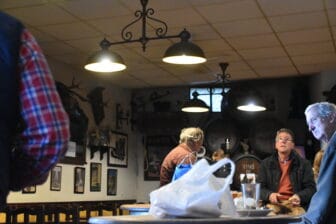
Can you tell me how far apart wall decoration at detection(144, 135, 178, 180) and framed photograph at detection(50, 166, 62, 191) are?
7.90 ft

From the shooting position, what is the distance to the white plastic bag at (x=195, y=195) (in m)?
2.01

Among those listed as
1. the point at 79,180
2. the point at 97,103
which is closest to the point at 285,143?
the point at 79,180

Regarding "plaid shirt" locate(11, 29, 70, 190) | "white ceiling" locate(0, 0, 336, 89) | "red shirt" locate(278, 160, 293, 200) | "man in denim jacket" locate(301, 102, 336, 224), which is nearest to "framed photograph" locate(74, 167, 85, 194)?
"white ceiling" locate(0, 0, 336, 89)

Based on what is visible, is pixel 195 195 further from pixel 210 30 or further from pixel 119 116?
pixel 119 116

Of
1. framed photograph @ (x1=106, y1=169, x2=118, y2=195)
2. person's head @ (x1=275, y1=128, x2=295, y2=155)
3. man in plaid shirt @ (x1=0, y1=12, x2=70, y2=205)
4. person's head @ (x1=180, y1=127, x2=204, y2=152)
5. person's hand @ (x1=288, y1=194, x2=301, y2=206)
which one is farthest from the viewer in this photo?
framed photograph @ (x1=106, y1=169, x2=118, y2=195)

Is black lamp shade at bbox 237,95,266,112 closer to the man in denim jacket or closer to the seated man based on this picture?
the seated man

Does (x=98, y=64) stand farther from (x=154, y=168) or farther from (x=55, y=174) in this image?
(x=154, y=168)

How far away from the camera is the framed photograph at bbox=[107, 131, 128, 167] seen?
350 inches

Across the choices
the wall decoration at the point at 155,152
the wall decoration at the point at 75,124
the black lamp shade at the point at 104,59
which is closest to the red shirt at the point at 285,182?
the black lamp shade at the point at 104,59

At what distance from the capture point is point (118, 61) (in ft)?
16.2

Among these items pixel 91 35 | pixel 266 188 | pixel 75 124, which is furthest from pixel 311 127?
pixel 75 124

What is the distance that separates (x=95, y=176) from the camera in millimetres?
8406

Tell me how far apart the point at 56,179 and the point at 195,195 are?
5.69 metres

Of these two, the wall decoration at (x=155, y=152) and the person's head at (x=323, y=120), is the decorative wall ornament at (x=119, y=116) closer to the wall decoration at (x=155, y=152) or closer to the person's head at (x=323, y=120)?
the wall decoration at (x=155, y=152)
